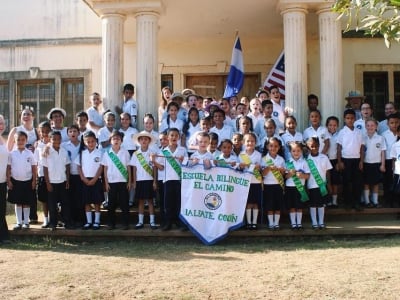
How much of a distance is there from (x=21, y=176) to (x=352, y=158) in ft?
15.8

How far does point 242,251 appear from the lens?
5910mm

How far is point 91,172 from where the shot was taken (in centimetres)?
680

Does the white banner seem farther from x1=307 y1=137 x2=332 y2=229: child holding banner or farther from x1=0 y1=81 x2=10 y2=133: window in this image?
x1=0 y1=81 x2=10 y2=133: window

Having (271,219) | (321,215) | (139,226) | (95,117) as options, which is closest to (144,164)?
(139,226)

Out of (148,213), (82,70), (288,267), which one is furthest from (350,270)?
(82,70)

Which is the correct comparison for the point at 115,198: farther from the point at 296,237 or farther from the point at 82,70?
the point at 82,70

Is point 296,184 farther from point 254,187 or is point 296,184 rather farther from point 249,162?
point 249,162

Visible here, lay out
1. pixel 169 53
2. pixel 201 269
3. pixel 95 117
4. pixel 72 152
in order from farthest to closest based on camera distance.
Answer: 1. pixel 169 53
2. pixel 95 117
3. pixel 72 152
4. pixel 201 269

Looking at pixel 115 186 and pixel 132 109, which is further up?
pixel 132 109

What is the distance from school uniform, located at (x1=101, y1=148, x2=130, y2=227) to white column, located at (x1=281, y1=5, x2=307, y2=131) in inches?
119

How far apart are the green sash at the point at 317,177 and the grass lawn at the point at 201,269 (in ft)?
2.20

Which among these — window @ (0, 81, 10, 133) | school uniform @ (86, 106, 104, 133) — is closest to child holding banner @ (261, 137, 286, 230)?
school uniform @ (86, 106, 104, 133)

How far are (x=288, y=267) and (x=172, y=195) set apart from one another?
84.6 inches

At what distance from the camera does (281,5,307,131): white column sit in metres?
7.98
